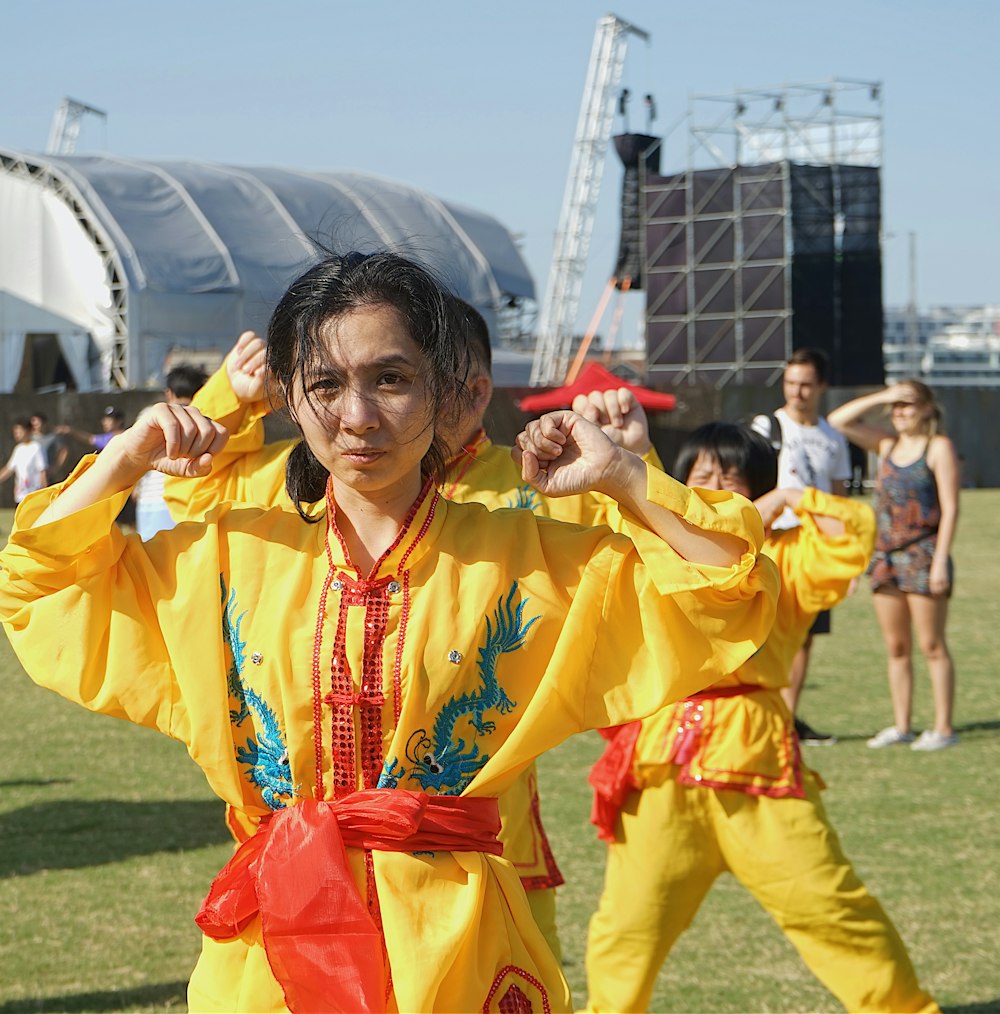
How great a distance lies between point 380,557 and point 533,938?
598 mm

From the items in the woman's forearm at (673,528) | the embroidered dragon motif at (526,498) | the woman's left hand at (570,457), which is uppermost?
the woman's left hand at (570,457)

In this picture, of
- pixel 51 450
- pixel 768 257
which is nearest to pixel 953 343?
pixel 768 257

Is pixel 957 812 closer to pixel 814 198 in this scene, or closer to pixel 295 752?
pixel 295 752

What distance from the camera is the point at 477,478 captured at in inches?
141

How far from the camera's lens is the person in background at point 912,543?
757 centimetres

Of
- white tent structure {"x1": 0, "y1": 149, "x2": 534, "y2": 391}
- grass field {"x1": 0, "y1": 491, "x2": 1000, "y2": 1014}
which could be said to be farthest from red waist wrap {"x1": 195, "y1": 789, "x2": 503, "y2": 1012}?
white tent structure {"x1": 0, "y1": 149, "x2": 534, "y2": 391}

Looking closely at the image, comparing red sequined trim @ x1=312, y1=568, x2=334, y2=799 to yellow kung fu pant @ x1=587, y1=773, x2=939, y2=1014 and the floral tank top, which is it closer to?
yellow kung fu pant @ x1=587, y1=773, x2=939, y2=1014

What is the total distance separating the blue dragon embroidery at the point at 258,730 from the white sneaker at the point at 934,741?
19.0ft

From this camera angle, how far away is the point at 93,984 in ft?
14.3

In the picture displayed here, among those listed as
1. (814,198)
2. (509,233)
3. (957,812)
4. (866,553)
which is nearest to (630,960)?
(866,553)

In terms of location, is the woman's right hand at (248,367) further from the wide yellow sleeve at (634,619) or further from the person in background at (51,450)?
the person in background at (51,450)

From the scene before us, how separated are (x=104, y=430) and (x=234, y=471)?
1359 cm

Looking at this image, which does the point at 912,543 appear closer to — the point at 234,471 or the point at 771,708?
the point at 771,708

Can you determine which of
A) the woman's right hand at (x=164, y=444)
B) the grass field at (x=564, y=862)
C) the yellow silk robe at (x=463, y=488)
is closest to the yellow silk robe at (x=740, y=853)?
the yellow silk robe at (x=463, y=488)
